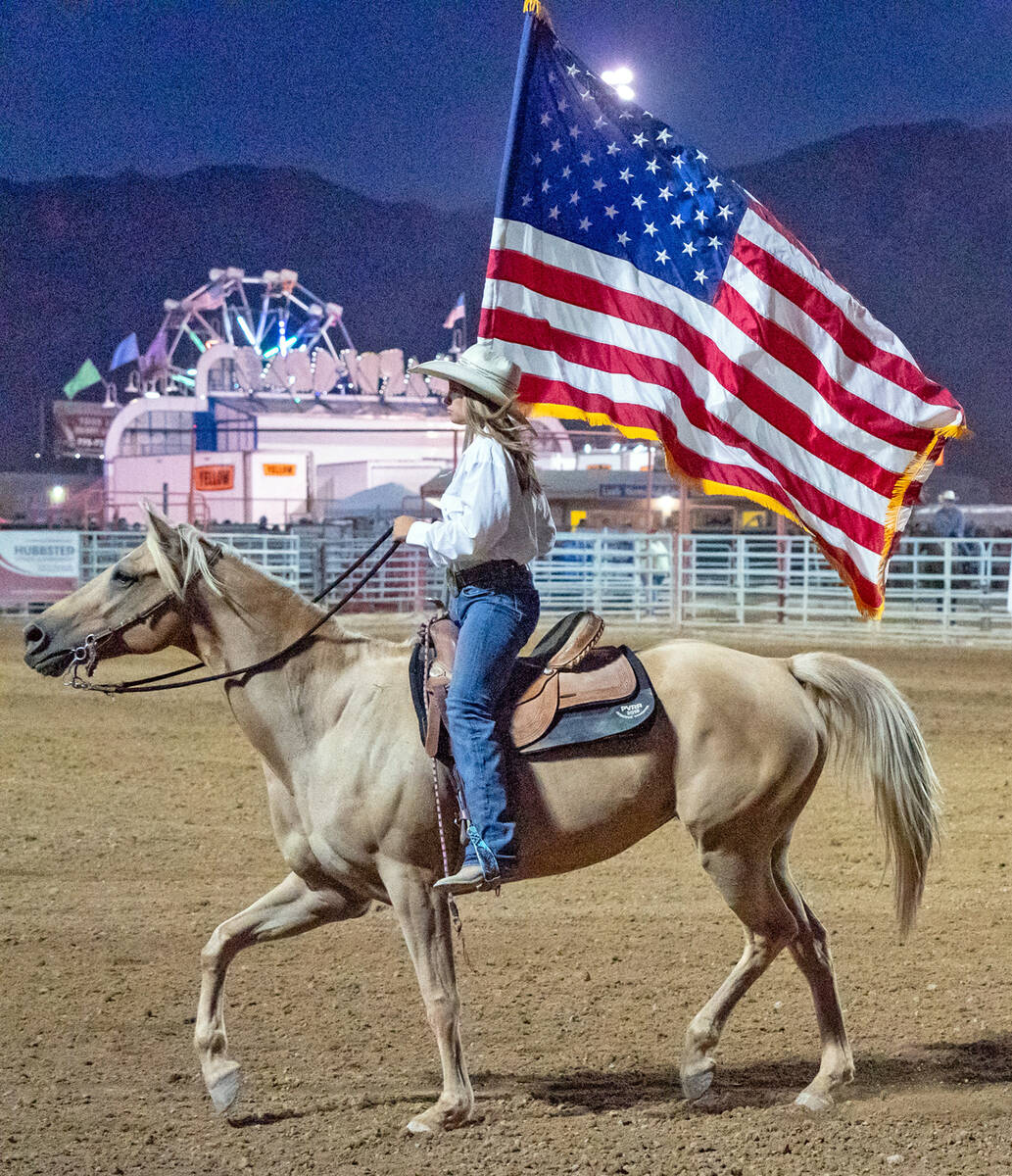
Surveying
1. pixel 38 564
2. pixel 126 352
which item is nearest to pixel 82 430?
pixel 126 352

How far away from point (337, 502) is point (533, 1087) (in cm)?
3763

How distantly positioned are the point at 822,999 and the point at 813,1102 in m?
0.33

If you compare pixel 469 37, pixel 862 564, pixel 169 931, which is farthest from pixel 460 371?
pixel 469 37

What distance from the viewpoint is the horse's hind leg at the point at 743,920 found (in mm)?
3885

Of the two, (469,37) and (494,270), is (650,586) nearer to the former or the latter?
(494,270)

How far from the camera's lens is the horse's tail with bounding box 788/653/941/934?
13.6ft

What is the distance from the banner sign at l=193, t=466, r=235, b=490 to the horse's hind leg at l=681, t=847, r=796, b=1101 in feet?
117

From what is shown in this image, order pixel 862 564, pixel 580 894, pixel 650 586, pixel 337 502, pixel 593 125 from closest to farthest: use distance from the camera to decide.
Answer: pixel 862 564, pixel 593 125, pixel 580 894, pixel 650 586, pixel 337 502

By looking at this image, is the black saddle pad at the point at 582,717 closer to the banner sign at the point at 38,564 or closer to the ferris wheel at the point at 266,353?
the banner sign at the point at 38,564

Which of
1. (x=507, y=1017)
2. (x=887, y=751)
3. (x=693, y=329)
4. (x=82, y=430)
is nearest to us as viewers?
(x=887, y=751)

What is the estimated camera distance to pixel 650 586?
20.8 meters

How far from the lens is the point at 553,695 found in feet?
12.7

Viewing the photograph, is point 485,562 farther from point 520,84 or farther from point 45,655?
point 520,84

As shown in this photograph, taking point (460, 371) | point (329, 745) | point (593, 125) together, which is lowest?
point (329, 745)
